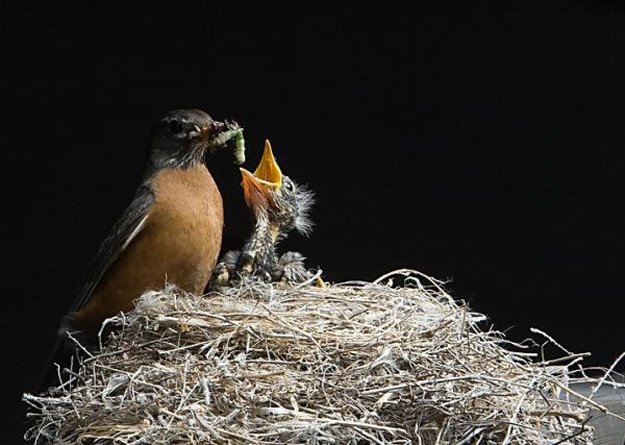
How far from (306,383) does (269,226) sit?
1.11 m

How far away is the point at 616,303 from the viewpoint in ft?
16.1

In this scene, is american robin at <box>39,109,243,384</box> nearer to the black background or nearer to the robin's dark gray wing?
the robin's dark gray wing

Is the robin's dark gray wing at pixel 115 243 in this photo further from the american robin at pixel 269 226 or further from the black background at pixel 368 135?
the black background at pixel 368 135

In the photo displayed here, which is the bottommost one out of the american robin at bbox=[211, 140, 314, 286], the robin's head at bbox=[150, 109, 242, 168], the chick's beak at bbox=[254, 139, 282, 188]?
the american robin at bbox=[211, 140, 314, 286]

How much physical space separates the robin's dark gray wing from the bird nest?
0.34 metres

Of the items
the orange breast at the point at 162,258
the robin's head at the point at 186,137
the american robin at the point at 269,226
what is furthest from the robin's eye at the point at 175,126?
the american robin at the point at 269,226

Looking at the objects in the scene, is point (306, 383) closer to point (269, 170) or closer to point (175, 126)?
point (175, 126)

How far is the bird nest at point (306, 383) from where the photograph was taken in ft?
8.13

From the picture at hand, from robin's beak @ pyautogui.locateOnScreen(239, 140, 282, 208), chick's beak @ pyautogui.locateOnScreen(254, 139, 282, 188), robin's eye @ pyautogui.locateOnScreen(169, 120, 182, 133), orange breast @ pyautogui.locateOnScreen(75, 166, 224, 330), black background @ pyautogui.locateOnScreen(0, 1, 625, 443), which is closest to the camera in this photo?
orange breast @ pyautogui.locateOnScreen(75, 166, 224, 330)

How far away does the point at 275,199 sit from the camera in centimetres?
362

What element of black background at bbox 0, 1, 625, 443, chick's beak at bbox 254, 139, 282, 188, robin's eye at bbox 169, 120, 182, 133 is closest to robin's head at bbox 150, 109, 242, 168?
robin's eye at bbox 169, 120, 182, 133

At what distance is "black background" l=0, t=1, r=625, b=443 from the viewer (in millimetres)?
4250

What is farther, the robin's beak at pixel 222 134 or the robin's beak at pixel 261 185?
the robin's beak at pixel 261 185

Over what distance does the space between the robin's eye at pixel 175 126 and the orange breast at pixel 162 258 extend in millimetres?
161
